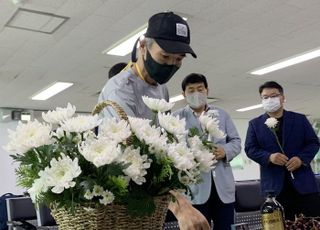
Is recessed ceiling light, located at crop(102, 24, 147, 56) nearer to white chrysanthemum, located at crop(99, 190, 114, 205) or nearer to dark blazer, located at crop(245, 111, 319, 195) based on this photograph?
dark blazer, located at crop(245, 111, 319, 195)

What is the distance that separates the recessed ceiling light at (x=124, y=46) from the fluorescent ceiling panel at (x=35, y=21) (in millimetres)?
855

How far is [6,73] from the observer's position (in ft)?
20.7

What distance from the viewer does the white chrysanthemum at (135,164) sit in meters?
0.69

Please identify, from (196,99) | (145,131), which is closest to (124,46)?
(196,99)

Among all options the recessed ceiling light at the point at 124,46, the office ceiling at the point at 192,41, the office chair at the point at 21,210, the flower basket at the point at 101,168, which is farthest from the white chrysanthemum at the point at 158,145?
the recessed ceiling light at the point at 124,46

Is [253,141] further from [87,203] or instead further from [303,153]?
[87,203]

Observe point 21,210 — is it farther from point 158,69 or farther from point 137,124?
point 137,124

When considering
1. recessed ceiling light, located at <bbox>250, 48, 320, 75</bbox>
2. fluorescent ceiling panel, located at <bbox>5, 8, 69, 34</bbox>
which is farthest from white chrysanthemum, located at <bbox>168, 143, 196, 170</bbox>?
recessed ceiling light, located at <bbox>250, 48, 320, 75</bbox>

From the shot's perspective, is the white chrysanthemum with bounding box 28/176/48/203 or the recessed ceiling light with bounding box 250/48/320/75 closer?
the white chrysanthemum with bounding box 28/176/48/203

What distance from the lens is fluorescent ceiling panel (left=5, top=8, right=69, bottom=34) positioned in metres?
4.23

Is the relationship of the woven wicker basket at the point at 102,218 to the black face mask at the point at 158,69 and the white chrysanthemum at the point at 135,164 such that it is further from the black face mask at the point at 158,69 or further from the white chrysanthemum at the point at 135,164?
the black face mask at the point at 158,69

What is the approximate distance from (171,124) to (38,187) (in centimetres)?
26

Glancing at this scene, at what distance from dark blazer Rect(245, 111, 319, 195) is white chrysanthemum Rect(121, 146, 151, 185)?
1647mm

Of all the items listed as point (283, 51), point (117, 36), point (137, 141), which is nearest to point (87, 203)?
point (137, 141)
